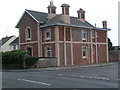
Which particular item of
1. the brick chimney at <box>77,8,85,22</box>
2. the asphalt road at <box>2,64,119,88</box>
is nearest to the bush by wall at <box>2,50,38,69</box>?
the asphalt road at <box>2,64,119,88</box>

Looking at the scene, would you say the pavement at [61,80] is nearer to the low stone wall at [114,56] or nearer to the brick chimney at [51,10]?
the brick chimney at [51,10]

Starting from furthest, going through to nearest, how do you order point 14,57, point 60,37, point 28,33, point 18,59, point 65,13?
1. point 28,33
2. point 65,13
3. point 60,37
4. point 14,57
5. point 18,59

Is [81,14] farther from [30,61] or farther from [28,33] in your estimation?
[30,61]

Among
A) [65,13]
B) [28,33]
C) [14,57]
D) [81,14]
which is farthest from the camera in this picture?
[81,14]

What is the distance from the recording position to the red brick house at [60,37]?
40.2 metres

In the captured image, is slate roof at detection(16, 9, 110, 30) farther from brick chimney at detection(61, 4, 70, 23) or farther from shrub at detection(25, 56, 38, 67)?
shrub at detection(25, 56, 38, 67)

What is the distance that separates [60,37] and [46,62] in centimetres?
487

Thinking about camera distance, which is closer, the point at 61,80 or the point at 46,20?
the point at 61,80

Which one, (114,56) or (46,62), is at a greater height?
(114,56)

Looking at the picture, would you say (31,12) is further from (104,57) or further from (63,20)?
(104,57)

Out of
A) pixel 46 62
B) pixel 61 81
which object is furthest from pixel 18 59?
pixel 61 81

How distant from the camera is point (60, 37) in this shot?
1585 inches

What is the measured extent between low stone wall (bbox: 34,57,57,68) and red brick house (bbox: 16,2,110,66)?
0.71 m

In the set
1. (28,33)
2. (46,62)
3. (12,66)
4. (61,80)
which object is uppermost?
(28,33)
